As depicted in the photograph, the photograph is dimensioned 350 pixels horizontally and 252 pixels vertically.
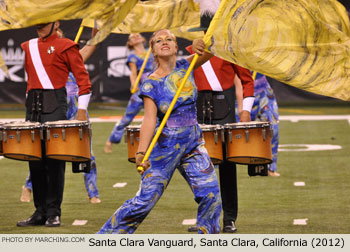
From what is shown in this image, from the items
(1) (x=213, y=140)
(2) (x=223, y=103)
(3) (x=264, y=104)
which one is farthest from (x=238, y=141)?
(3) (x=264, y=104)

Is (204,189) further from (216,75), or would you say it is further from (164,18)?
(164,18)

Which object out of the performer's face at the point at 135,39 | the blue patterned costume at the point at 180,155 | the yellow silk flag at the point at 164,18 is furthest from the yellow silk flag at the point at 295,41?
the performer's face at the point at 135,39

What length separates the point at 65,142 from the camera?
9.55 meters

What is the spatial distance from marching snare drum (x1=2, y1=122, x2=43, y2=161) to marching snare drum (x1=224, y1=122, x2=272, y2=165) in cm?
175

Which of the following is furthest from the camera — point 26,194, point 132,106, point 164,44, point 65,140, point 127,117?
point 127,117

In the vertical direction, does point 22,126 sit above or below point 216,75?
below

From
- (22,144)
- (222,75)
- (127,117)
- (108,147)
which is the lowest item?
(108,147)

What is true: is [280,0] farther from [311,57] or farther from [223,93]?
[223,93]

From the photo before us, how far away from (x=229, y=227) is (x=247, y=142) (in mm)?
871

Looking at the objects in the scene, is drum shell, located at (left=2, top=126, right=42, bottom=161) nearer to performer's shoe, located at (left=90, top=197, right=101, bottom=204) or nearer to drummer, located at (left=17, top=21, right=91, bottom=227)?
drummer, located at (left=17, top=21, right=91, bottom=227)

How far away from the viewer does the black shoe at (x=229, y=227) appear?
381 inches

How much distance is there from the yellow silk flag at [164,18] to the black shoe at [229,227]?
204cm

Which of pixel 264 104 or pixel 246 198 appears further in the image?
pixel 264 104

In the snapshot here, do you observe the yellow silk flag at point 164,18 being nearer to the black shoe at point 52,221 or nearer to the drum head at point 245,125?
the drum head at point 245,125
